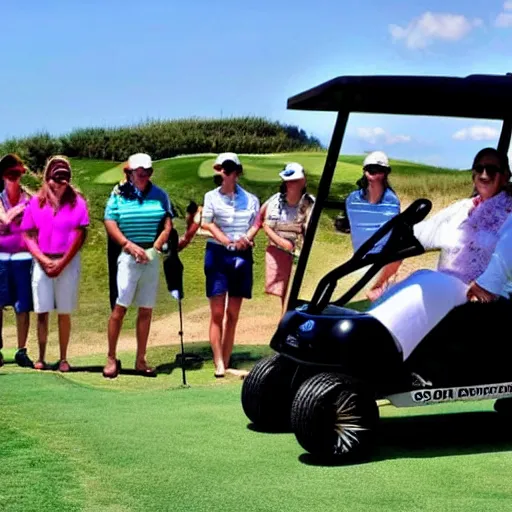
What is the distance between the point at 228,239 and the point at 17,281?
1.86 meters

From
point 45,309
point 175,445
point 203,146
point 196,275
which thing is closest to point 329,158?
point 175,445

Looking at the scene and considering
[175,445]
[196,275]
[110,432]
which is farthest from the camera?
[196,275]

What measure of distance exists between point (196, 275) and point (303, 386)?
31.2 feet

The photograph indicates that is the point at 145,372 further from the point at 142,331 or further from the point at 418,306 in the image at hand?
the point at 418,306

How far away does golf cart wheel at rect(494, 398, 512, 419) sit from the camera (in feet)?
18.8

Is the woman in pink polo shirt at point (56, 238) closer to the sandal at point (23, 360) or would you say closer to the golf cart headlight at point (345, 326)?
the sandal at point (23, 360)

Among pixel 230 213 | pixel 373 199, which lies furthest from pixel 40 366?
pixel 373 199

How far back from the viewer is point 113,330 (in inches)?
313

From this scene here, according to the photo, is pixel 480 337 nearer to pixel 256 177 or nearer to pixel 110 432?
pixel 110 432

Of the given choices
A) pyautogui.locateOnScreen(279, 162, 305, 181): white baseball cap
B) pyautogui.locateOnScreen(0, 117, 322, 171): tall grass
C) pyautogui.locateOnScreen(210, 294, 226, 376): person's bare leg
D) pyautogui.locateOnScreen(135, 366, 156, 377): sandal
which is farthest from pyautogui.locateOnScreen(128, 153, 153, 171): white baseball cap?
pyautogui.locateOnScreen(0, 117, 322, 171): tall grass

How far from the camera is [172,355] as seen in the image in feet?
31.2

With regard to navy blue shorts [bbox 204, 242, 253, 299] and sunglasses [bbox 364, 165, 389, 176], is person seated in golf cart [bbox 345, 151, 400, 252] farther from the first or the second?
navy blue shorts [bbox 204, 242, 253, 299]

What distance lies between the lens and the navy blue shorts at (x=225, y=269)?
25.7 feet

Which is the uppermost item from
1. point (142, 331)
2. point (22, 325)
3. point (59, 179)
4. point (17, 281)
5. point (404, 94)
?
point (404, 94)
